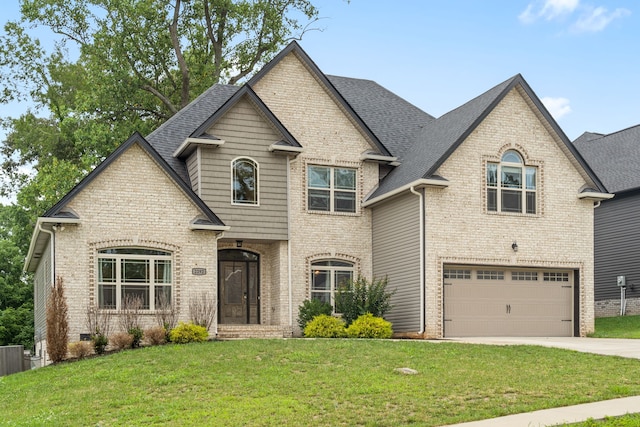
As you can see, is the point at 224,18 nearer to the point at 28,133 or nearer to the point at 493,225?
the point at 28,133

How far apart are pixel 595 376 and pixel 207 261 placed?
11.9 m

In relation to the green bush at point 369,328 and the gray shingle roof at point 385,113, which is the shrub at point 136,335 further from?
the gray shingle roof at point 385,113

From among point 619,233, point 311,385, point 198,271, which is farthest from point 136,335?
point 619,233

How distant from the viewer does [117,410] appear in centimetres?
1367

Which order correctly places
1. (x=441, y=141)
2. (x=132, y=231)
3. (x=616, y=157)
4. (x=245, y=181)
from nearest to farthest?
(x=132, y=231) → (x=245, y=181) → (x=441, y=141) → (x=616, y=157)

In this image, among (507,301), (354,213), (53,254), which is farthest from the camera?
(354,213)

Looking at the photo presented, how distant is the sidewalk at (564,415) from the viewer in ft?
38.4

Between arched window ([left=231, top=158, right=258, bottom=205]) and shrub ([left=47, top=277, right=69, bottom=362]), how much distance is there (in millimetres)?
6529

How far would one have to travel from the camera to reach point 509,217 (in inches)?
1053

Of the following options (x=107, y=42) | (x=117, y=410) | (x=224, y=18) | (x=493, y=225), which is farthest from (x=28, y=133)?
(x=117, y=410)

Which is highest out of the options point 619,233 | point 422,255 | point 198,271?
point 619,233

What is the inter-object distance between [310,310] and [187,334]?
486cm

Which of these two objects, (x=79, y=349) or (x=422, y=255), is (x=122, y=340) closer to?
(x=79, y=349)

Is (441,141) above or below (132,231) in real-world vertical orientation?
above
